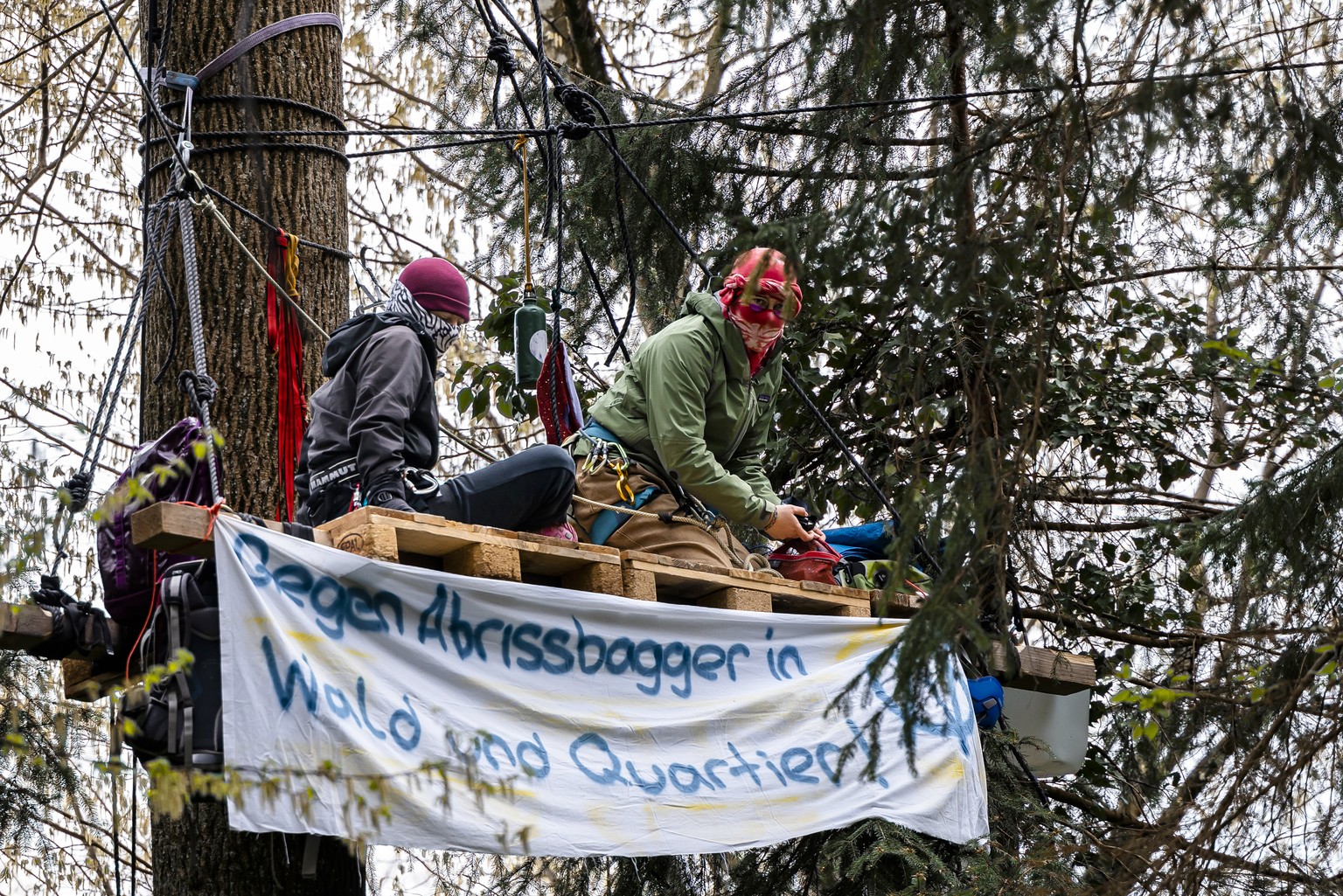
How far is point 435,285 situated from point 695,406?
99cm

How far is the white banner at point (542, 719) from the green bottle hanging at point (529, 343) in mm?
1027

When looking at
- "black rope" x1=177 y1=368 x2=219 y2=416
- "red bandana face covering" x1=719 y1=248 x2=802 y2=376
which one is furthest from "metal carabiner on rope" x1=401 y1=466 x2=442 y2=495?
"red bandana face covering" x1=719 y1=248 x2=802 y2=376

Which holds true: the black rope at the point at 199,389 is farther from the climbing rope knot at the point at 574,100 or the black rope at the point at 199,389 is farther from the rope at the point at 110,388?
the climbing rope knot at the point at 574,100

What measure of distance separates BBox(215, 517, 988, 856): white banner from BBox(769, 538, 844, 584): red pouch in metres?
0.30

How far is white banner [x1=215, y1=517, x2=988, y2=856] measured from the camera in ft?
11.7

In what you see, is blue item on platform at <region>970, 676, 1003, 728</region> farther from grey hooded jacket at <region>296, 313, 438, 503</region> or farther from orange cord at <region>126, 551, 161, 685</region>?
orange cord at <region>126, 551, 161, 685</region>

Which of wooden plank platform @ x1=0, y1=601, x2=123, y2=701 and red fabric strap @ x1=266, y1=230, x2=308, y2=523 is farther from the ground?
red fabric strap @ x1=266, y1=230, x2=308, y2=523

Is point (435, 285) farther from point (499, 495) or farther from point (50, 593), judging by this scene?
point (50, 593)

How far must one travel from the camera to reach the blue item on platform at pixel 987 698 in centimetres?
533

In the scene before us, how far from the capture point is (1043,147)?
160 inches

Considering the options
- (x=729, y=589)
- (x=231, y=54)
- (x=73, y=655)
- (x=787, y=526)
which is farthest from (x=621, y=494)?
(x=231, y=54)

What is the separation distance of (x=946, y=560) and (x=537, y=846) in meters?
1.20

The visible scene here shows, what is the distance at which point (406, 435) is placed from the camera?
14.0 ft

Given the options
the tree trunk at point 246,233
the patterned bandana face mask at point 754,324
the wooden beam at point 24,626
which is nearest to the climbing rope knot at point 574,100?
the tree trunk at point 246,233
